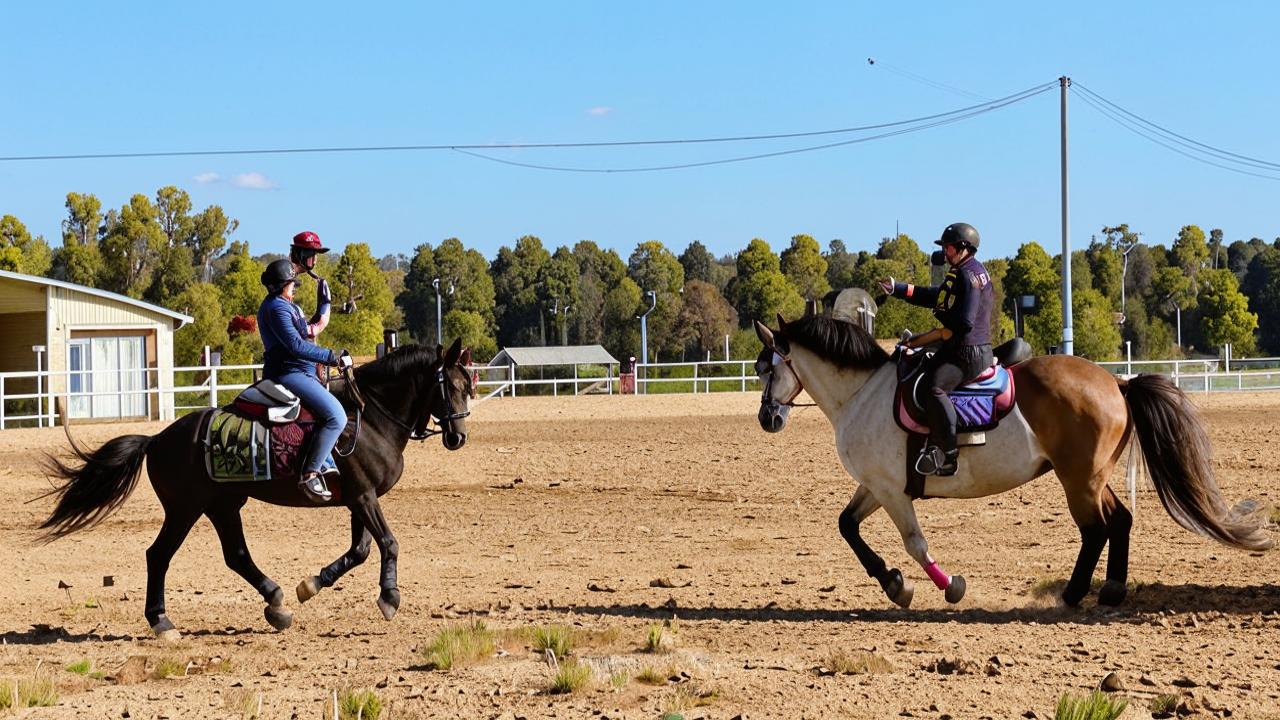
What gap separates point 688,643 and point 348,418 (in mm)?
2860

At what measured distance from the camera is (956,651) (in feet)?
24.2

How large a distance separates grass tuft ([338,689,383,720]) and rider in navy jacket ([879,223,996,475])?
165 inches

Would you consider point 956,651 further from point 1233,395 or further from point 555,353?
point 555,353

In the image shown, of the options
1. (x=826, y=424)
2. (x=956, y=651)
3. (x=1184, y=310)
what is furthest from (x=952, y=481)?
(x=1184, y=310)

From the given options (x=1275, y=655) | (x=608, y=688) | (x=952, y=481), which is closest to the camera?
(x=608, y=688)

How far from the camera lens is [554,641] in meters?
7.60

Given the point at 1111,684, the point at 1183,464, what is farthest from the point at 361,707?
the point at 1183,464

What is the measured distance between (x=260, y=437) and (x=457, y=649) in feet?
7.50

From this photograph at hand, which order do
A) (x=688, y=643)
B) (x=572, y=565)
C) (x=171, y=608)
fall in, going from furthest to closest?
(x=572, y=565) → (x=171, y=608) → (x=688, y=643)

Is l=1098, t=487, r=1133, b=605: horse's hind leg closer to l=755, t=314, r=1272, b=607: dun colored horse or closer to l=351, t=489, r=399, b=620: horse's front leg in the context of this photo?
l=755, t=314, r=1272, b=607: dun colored horse

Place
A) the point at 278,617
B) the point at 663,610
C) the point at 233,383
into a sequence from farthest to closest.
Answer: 1. the point at 233,383
2. the point at 663,610
3. the point at 278,617

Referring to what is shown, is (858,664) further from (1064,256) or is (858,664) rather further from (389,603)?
(1064,256)

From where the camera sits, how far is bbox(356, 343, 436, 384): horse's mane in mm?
9188

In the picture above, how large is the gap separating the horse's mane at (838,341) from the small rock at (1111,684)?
329 cm
